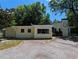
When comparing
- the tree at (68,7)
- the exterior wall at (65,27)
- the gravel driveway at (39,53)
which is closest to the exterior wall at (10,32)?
the tree at (68,7)

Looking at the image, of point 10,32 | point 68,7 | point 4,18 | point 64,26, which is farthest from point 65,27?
point 4,18

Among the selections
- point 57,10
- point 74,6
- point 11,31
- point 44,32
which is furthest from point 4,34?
point 74,6

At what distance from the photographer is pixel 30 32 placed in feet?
145

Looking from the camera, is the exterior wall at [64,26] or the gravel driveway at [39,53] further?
the exterior wall at [64,26]

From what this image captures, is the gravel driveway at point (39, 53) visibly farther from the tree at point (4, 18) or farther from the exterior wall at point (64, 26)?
the exterior wall at point (64, 26)

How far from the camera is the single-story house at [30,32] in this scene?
140 feet

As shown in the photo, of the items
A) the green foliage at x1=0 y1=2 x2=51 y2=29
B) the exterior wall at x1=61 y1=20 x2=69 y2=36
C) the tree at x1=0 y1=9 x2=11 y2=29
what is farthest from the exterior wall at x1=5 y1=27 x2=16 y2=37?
the exterior wall at x1=61 y1=20 x2=69 y2=36

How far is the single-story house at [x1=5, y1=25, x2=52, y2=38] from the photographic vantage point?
4274cm

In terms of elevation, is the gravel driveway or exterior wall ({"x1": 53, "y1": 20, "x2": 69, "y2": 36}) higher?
exterior wall ({"x1": 53, "y1": 20, "x2": 69, "y2": 36})

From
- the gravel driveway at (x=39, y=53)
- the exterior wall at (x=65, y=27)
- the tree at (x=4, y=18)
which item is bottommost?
the gravel driveway at (x=39, y=53)

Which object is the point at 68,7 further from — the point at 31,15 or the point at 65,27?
the point at 31,15

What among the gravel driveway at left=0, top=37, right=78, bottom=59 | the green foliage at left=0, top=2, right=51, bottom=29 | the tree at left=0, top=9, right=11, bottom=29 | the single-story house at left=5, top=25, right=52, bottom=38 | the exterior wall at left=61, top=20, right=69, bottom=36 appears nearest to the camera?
the gravel driveway at left=0, top=37, right=78, bottom=59

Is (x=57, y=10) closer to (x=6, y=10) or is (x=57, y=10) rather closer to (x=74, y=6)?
(x=74, y=6)

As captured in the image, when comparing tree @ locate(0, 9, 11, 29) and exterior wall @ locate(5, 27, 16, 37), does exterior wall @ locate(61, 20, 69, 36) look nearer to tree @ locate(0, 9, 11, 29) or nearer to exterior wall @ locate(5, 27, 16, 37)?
exterior wall @ locate(5, 27, 16, 37)
